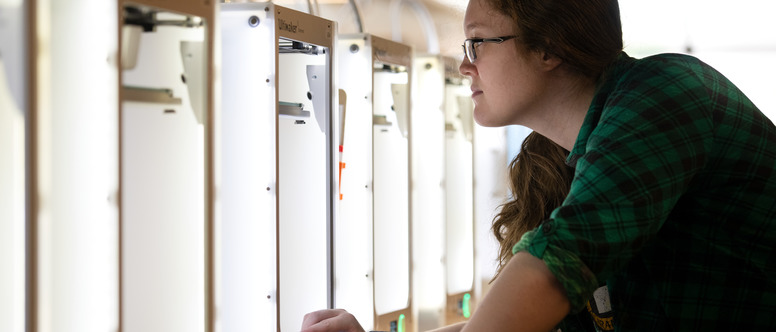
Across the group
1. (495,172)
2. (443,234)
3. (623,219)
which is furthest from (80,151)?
(495,172)

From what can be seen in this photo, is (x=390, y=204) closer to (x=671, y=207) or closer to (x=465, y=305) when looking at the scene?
(x=465, y=305)

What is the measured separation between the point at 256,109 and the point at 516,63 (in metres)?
1.93

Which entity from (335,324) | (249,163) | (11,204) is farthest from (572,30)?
(249,163)

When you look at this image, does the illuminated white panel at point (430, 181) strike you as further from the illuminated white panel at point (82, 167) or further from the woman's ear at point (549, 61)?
the woman's ear at point (549, 61)

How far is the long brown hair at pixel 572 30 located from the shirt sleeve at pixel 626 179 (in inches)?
7.1

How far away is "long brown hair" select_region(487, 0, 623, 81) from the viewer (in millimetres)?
1068

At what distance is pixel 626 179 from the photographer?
0.79 m

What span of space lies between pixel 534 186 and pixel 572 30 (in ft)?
1.17

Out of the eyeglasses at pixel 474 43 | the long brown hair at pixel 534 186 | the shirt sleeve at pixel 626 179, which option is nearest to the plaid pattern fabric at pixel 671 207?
the shirt sleeve at pixel 626 179

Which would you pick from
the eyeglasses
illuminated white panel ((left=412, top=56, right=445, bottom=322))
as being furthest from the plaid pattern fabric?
illuminated white panel ((left=412, top=56, right=445, bottom=322))

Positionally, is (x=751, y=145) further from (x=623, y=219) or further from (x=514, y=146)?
(x=514, y=146)

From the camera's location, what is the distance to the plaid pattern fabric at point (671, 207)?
2.52 feet

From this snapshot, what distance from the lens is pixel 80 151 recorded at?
214cm

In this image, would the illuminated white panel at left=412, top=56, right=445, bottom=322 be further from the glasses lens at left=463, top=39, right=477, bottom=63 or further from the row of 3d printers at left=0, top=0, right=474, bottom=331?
the glasses lens at left=463, top=39, right=477, bottom=63
